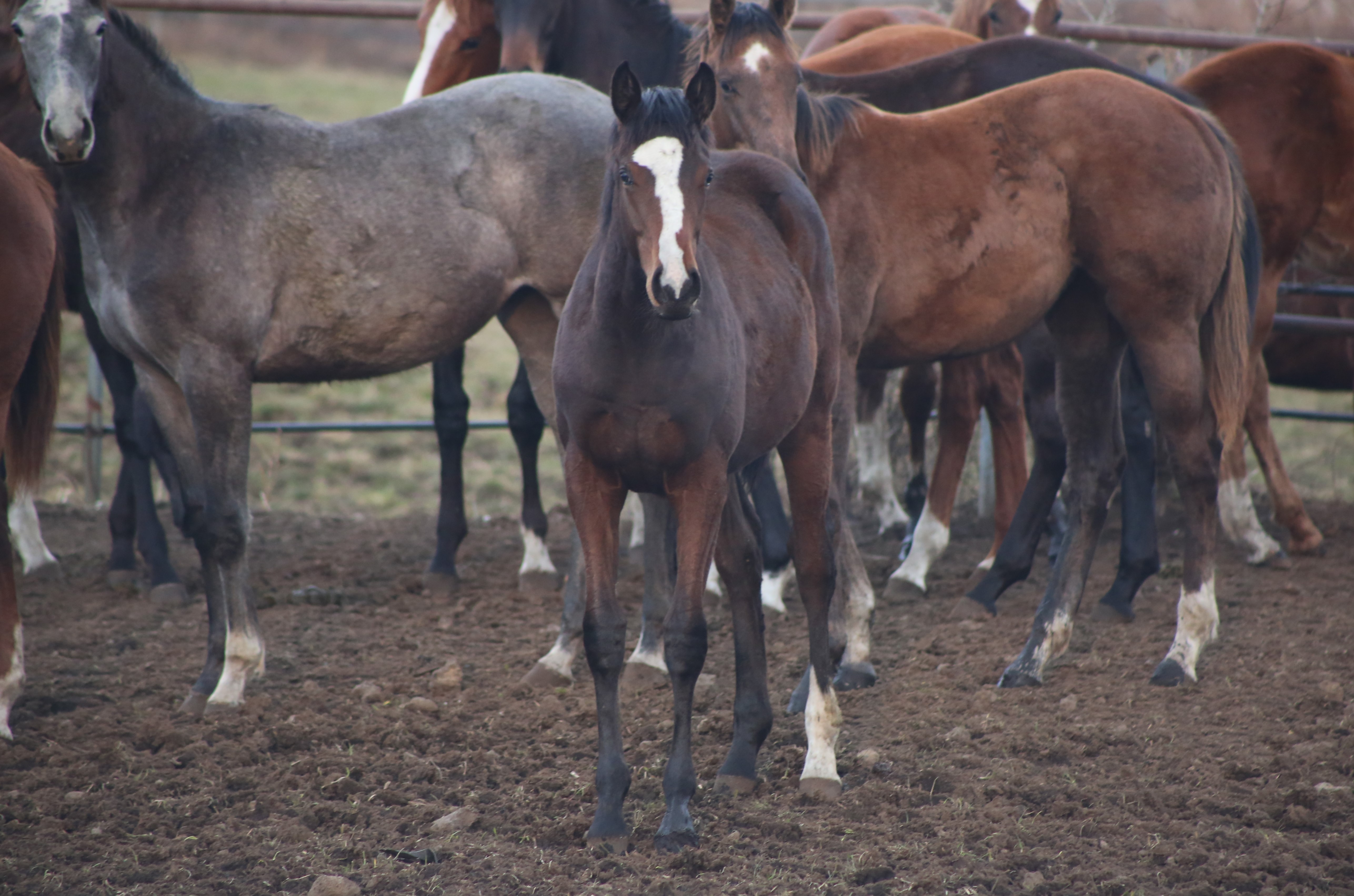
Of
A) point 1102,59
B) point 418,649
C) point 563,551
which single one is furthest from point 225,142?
point 1102,59

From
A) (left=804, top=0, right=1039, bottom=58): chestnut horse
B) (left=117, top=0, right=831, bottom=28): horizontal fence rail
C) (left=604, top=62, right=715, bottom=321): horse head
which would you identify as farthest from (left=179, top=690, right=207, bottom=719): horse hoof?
(left=804, top=0, right=1039, bottom=58): chestnut horse

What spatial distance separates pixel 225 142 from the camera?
13.1 feet

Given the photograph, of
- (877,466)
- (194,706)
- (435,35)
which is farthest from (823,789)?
(435,35)

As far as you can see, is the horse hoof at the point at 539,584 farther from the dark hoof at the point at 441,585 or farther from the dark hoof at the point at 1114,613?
→ the dark hoof at the point at 1114,613

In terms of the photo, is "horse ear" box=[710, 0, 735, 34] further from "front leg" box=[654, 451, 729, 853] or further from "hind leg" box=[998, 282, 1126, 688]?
"front leg" box=[654, 451, 729, 853]

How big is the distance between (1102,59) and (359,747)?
408 centimetres

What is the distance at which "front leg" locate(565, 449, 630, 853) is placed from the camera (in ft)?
9.29

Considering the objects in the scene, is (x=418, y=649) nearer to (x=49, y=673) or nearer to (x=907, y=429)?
(x=49, y=673)

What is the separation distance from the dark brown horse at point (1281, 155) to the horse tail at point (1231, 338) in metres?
1.19

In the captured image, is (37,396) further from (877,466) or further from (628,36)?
(877,466)

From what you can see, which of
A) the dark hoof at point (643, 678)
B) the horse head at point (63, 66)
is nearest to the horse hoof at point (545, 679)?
the dark hoof at point (643, 678)

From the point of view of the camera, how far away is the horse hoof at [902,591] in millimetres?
5004

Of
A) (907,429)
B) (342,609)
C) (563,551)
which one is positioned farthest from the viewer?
(907,429)

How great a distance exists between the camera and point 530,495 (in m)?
5.32
